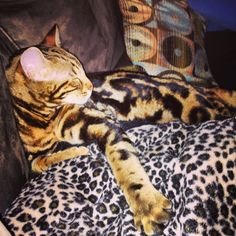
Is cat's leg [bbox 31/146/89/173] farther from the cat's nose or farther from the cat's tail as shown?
the cat's tail

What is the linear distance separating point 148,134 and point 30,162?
1.24 ft

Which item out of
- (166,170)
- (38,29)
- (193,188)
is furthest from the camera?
(38,29)

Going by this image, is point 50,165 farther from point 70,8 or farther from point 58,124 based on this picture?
point 70,8

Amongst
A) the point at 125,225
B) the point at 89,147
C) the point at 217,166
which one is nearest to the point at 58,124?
the point at 89,147

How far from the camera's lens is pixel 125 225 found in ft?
3.05

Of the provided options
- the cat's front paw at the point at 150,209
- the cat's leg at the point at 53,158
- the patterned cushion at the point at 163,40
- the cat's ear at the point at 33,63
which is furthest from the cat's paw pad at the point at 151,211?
the patterned cushion at the point at 163,40

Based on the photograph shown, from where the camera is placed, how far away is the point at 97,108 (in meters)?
1.22

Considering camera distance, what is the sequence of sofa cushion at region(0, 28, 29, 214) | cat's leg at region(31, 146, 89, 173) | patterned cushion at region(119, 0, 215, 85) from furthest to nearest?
patterned cushion at region(119, 0, 215, 85) → cat's leg at region(31, 146, 89, 173) → sofa cushion at region(0, 28, 29, 214)

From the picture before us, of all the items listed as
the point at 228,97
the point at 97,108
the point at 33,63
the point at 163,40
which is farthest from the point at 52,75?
the point at 228,97

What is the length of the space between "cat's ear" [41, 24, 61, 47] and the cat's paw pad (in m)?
0.53

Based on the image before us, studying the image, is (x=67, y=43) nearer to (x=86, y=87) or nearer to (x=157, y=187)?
(x=86, y=87)

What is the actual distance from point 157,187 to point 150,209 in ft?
0.33

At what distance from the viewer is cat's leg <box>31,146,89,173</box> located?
110cm

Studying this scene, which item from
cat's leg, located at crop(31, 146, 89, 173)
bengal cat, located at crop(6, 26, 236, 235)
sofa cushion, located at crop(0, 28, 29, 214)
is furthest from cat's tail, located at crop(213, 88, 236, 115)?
sofa cushion, located at crop(0, 28, 29, 214)
